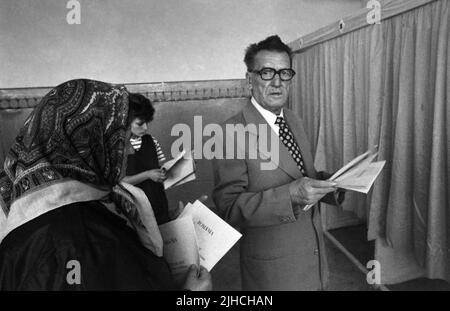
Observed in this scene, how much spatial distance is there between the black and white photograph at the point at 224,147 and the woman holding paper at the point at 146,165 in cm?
1

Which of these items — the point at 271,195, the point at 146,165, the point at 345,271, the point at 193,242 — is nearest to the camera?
the point at 193,242

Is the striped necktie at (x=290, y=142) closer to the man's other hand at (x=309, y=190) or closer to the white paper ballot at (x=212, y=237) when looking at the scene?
the man's other hand at (x=309, y=190)

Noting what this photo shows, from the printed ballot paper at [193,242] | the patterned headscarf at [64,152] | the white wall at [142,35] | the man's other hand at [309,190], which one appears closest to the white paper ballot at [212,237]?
the printed ballot paper at [193,242]

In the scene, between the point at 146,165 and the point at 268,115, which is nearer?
the point at 268,115

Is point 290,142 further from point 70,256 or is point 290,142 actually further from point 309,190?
point 70,256

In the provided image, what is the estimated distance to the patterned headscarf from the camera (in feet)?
2.61

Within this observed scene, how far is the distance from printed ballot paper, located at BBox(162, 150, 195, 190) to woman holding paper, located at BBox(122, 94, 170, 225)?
56mm

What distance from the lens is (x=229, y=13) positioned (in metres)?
3.77

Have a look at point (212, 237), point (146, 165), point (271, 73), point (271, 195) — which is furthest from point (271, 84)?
point (146, 165)

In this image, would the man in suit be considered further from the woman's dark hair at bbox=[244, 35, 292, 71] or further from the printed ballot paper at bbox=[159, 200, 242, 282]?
the printed ballot paper at bbox=[159, 200, 242, 282]

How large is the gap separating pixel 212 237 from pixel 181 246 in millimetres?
106

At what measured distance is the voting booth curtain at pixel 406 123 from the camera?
63.8 inches

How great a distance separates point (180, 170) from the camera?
7.39 ft

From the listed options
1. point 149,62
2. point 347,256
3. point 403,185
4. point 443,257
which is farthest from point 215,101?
point 443,257
